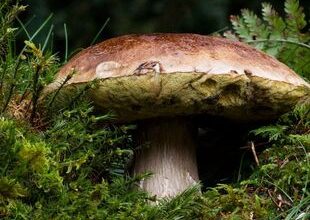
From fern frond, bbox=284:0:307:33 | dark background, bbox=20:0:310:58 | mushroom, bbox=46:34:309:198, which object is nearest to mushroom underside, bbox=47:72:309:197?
mushroom, bbox=46:34:309:198

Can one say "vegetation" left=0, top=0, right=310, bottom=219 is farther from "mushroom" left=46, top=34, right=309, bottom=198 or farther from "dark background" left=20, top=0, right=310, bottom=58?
"dark background" left=20, top=0, right=310, bottom=58

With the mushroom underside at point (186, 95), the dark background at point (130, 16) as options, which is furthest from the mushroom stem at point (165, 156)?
the dark background at point (130, 16)

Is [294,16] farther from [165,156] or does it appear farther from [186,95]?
[186,95]

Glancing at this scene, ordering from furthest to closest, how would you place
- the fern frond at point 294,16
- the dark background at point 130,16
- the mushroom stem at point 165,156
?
the dark background at point 130,16 < the fern frond at point 294,16 < the mushroom stem at point 165,156

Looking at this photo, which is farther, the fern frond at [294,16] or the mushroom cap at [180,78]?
the fern frond at [294,16]

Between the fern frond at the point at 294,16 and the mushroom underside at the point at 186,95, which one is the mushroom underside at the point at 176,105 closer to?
the mushroom underside at the point at 186,95

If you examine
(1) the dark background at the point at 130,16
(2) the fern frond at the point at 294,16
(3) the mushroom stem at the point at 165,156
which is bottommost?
(3) the mushroom stem at the point at 165,156

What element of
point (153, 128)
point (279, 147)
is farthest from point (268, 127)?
point (153, 128)

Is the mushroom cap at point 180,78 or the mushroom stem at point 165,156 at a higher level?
the mushroom cap at point 180,78
